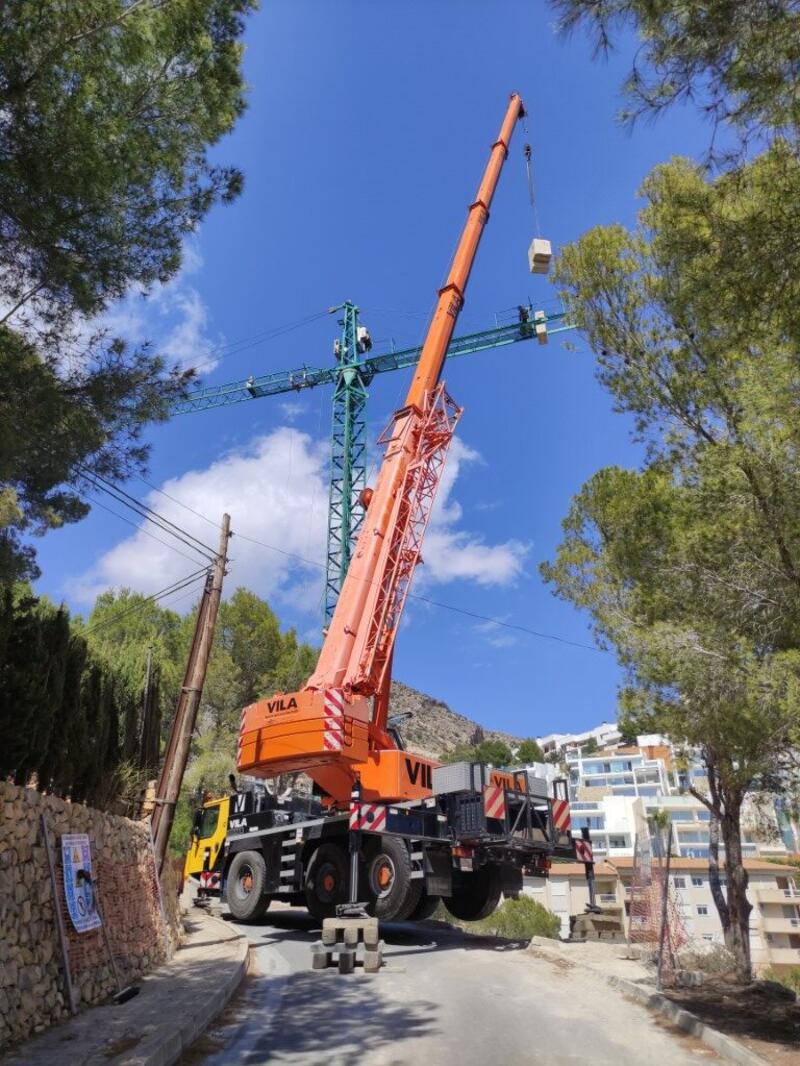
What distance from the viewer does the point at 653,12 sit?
4.78 meters

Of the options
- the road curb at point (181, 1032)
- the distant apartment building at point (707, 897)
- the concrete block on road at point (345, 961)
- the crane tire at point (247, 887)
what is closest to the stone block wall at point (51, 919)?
the road curb at point (181, 1032)

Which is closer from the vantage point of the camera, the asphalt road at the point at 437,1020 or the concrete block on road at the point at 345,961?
the asphalt road at the point at 437,1020

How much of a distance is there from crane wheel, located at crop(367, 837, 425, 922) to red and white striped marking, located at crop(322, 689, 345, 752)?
165 cm

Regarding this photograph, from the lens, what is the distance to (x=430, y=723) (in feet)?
397

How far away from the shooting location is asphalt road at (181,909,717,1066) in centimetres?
524

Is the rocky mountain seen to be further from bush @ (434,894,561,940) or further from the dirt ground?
the dirt ground

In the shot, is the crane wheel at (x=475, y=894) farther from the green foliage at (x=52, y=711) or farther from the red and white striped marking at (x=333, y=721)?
the green foliage at (x=52, y=711)

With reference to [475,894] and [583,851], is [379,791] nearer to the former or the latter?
[475,894]

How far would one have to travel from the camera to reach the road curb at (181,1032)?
479cm

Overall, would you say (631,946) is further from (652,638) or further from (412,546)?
(412,546)

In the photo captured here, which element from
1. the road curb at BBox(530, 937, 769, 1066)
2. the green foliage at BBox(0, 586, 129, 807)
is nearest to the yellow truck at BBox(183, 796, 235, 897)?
the green foliage at BBox(0, 586, 129, 807)

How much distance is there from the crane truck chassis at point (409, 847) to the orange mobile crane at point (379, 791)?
0.02m

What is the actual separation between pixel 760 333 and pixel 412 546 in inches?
313

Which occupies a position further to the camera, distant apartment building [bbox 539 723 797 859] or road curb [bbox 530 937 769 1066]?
distant apartment building [bbox 539 723 797 859]
